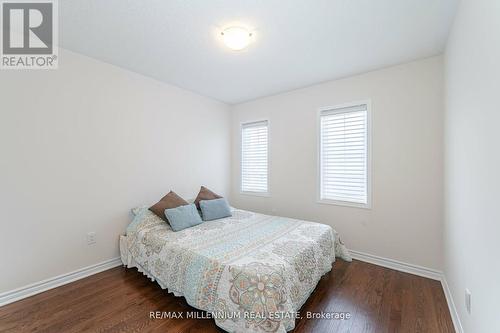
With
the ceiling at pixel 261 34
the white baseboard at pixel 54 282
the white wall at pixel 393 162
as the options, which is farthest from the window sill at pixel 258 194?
the white baseboard at pixel 54 282

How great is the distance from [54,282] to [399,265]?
407cm

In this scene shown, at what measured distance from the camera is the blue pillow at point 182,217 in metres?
2.65

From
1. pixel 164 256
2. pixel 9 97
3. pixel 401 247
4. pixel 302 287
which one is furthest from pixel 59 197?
pixel 401 247

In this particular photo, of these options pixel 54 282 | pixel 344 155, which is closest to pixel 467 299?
pixel 344 155

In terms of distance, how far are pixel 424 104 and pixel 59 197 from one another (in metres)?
4.39

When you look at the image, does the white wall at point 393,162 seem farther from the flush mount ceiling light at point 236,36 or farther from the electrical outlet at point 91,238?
the electrical outlet at point 91,238

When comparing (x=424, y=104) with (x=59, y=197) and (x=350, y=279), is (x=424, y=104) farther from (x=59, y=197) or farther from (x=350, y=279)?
(x=59, y=197)

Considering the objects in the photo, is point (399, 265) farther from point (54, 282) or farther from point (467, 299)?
point (54, 282)

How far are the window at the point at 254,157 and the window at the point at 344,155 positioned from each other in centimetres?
111

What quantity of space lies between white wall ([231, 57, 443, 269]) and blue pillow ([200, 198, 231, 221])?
1.20m

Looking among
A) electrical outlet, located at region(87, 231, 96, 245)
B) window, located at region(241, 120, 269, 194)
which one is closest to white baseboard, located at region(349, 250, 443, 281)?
window, located at region(241, 120, 269, 194)

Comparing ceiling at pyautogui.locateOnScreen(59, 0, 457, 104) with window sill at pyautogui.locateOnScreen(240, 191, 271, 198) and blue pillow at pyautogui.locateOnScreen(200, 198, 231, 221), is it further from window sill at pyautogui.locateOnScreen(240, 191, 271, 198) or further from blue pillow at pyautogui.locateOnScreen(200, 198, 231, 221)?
window sill at pyautogui.locateOnScreen(240, 191, 271, 198)

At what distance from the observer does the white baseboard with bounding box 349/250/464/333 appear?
1.88m

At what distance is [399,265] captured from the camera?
2.69 metres
